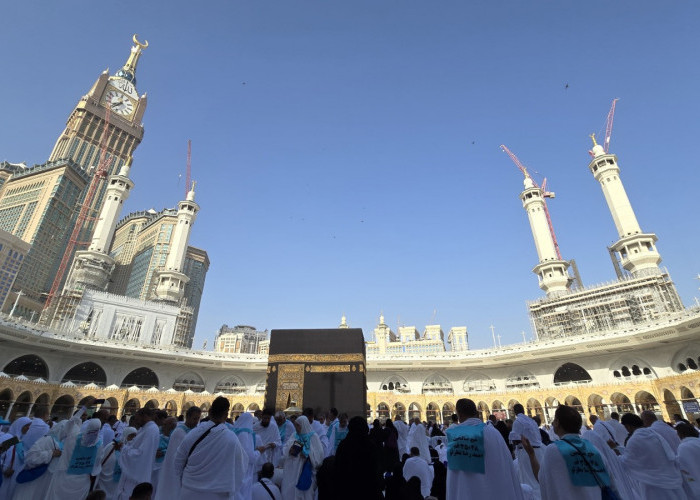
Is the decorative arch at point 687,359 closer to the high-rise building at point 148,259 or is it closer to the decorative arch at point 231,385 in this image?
the decorative arch at point 231,385

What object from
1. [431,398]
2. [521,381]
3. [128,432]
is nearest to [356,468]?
[128,432]

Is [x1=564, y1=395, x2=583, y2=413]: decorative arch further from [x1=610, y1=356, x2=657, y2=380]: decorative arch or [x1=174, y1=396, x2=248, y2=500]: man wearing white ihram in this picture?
[x1=174, y1=396, x2=248, y2=500]: man wearing white ihram

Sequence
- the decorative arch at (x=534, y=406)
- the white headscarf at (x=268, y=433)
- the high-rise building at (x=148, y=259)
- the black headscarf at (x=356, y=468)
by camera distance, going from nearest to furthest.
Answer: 1. the black headscarf at (x=356, y=468)
2. the white headscarf at (x=268, y=433)
3. the decorative arch at (x=534, y=406)
4. the high-rise building at (x=148, y=259)

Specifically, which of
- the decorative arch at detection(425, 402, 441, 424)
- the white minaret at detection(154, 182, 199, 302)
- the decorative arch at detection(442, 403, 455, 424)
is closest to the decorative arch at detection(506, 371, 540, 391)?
the decorative arch at detection(442, 403, 455, 424)

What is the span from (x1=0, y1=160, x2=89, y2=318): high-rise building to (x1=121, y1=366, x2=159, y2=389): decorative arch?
26637mm

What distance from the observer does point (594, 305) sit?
4016cm

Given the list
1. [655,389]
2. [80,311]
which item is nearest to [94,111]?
[80,311]

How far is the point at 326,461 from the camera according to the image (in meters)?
3.37

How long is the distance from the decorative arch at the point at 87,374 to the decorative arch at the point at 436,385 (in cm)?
2753

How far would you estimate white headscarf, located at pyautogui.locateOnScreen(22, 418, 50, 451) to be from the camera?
4926 mm

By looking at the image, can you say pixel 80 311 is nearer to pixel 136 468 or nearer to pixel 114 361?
pixel 114 361

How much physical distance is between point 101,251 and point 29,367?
680 inches

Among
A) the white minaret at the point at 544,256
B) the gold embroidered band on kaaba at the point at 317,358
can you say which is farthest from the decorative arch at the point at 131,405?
the white minaret at the point at 544,256

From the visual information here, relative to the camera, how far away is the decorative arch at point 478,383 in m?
32.4
